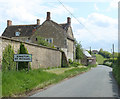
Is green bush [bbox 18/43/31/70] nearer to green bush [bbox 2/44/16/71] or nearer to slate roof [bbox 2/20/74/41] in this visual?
green bush [bbox 2/44/16/71]

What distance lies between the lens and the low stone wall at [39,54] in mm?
16698

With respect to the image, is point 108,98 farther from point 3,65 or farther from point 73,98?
point 3,65

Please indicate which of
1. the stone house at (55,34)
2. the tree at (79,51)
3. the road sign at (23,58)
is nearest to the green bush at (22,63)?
the road sign at (23,58)

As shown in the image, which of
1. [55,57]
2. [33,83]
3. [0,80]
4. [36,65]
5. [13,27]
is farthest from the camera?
[13,27]

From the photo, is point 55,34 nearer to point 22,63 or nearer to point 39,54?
point 39,54

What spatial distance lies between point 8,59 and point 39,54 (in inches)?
367

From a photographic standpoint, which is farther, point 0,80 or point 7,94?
→ point 0,80

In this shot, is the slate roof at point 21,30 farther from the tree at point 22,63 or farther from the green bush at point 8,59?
the green bush at point 8,59

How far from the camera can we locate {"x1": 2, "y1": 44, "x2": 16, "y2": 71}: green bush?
50.7 ft

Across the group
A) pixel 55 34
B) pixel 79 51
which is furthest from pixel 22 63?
pixel 79 51

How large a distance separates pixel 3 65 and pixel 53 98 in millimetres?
7076

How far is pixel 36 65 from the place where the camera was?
78.3ft

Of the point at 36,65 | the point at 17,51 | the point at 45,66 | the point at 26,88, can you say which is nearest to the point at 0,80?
the point at 26,88

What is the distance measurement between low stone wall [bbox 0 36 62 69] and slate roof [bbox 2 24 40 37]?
2363 cm
